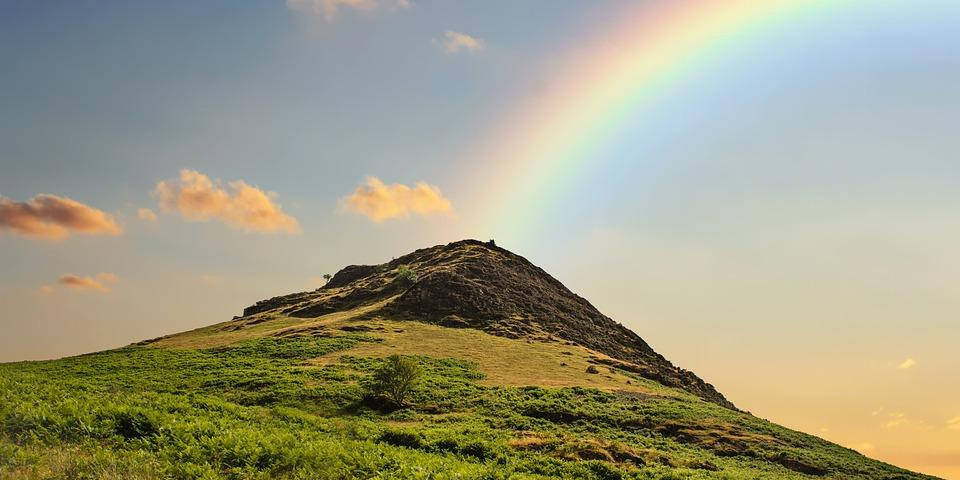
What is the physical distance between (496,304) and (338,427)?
6940 cm

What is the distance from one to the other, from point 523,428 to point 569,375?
23575mm

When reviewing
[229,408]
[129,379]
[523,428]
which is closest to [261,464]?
[229,408]

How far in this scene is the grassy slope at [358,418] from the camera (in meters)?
15.0

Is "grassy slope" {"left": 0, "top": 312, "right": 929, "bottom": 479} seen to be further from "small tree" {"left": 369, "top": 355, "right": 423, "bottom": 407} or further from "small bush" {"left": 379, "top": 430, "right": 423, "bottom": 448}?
"small tree" {"left": 369, "top": 355, "right": 423, "bottom": 407}

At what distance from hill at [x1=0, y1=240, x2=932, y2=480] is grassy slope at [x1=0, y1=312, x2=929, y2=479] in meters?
0.11

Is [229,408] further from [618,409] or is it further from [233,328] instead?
[233,328]

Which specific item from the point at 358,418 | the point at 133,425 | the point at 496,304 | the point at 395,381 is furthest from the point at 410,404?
the point at 496,304

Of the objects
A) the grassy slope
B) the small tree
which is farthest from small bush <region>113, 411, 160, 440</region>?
the small tree

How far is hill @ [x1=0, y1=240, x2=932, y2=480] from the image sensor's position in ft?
50.5

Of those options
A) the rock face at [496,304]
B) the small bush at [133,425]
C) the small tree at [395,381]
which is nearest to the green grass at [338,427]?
the small bush at [133,425]

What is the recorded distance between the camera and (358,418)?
128ft

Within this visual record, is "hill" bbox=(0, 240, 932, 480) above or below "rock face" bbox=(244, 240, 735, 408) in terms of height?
below

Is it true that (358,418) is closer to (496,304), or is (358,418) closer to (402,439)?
(402,439)

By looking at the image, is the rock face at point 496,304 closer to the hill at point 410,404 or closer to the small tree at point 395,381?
the hill at point 410,404
